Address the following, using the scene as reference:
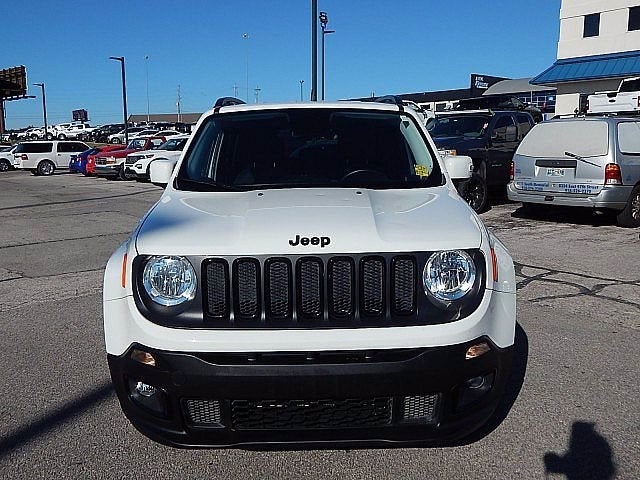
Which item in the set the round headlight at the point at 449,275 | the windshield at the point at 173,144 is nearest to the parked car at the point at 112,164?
the windshield at the point at 173,144

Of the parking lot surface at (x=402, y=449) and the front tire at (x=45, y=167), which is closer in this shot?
the parking lot surface at (x=402, y=449)

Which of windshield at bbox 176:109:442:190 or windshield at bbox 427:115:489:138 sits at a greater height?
windshield at bbox 427:115:489:138

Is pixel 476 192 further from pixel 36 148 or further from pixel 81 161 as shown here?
pixel 36 148

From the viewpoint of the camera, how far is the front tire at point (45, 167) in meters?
30.9

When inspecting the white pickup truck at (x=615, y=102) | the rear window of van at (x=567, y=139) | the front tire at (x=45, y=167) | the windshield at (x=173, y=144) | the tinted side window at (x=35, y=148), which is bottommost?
the front tire at (x=45, y=167)

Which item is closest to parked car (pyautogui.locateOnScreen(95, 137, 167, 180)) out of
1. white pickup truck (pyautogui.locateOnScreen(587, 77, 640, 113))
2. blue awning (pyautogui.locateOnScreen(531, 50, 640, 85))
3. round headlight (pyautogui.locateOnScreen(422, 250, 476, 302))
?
white pickup truck (pyautogui.locateOnScreen(587, 77, 640, 113))

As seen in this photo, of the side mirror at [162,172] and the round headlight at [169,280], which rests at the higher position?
the side mirror at [162,172]

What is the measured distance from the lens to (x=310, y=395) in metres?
2.68

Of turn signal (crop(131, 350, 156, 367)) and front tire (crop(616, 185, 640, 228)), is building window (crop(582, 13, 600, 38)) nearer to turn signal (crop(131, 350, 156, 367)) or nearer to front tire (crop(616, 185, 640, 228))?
front tire (crop(616, 185, 640, 228))

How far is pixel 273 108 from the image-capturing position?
4555mm

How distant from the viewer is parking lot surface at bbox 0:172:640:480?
3068mm

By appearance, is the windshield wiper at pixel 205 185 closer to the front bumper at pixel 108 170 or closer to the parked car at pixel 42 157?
the front bumper at pixel 108 170

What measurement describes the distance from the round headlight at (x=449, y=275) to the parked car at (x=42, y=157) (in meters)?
31.4

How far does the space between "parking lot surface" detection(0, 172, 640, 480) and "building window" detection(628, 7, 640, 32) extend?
32301 millimetres
